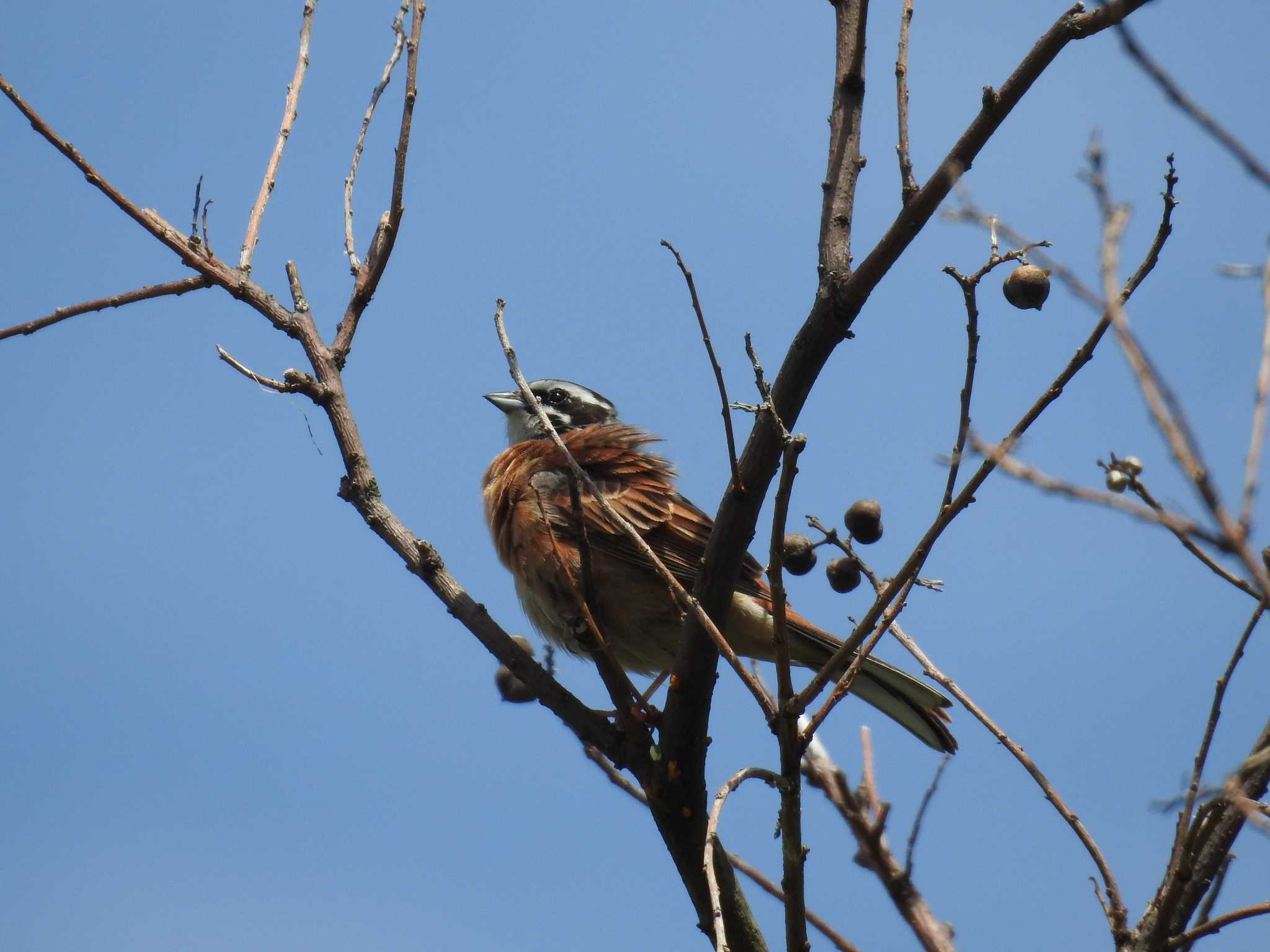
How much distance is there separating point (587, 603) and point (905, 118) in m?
1.98

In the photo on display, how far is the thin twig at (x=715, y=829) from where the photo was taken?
263cm

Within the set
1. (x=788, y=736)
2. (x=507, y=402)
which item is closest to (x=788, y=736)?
(x=788, y=736)

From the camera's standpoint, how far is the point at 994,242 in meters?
3.48

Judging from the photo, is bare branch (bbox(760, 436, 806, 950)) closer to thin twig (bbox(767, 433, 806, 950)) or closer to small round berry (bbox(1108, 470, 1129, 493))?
thin twig (bbox(767, 433, 806, 950))

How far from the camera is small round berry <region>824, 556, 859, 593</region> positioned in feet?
16.8

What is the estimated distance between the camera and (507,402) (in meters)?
7.82

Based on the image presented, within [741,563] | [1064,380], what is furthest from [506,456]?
[1064,380]

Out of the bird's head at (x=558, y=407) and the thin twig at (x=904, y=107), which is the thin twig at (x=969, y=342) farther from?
the bird's head at (x=558, y=407)

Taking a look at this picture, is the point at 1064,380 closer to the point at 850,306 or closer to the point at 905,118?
the point at 850,306

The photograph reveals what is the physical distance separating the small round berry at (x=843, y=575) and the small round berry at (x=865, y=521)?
111mm

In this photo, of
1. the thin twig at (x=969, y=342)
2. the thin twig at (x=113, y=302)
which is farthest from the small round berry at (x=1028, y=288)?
the thin twig at (x=113, y=302)

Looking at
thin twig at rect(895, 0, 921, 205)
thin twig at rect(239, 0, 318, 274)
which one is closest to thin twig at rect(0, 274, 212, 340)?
thin twig at rect(239, 0, 318, 274)

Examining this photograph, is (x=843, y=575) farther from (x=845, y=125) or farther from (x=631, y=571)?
(x=845, y=125)

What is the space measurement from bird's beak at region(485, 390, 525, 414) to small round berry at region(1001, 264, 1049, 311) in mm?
4173
